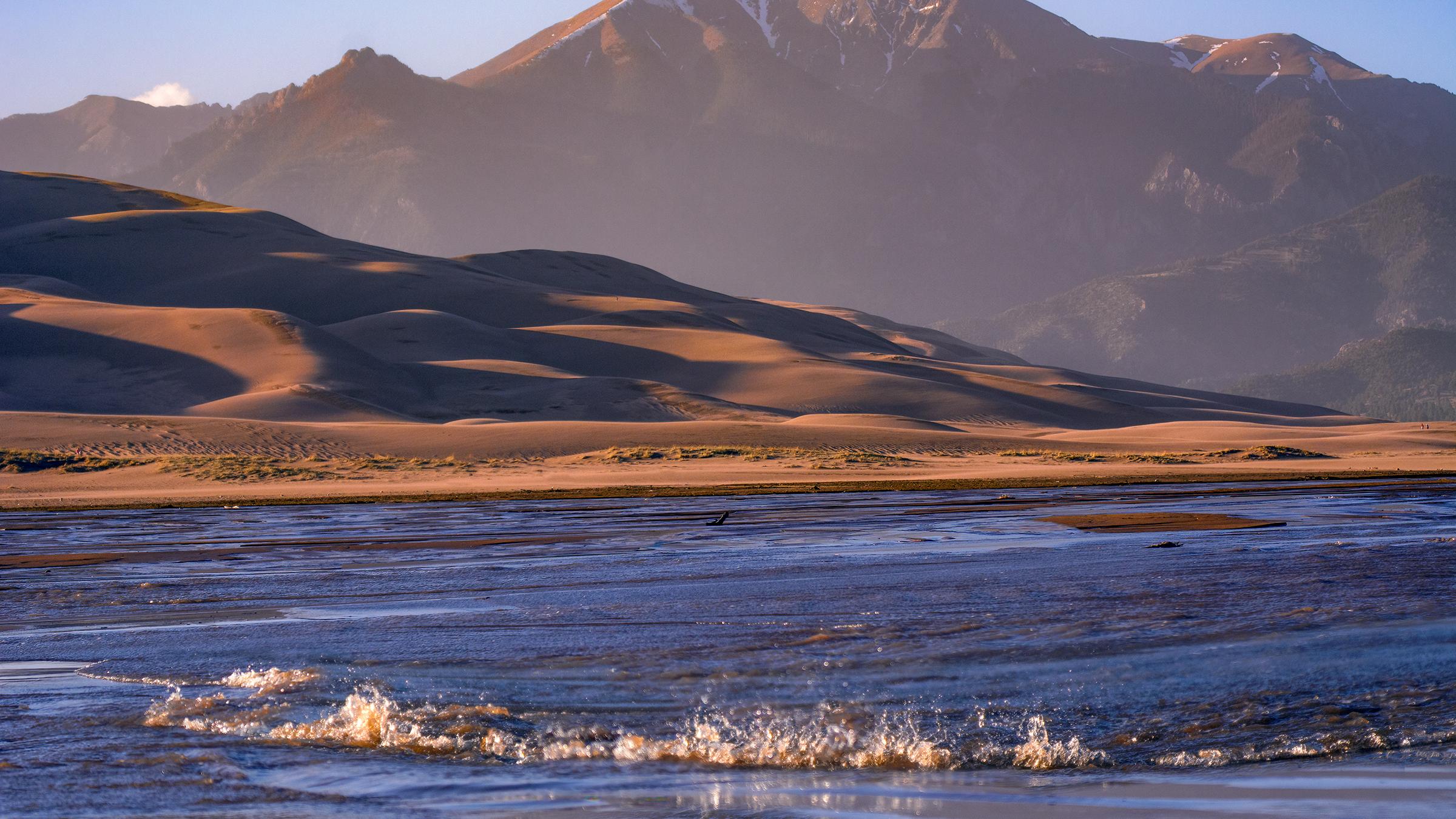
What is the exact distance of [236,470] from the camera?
141 feet

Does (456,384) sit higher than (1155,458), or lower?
higher

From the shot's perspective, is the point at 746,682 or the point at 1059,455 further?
the point at 1059,455

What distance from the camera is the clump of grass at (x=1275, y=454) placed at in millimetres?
54438

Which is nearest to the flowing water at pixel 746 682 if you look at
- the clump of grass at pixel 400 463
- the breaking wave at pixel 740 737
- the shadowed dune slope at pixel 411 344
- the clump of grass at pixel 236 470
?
the breaking wave at pixel 740 737

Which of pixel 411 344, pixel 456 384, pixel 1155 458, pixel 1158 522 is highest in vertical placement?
pixel 411 344

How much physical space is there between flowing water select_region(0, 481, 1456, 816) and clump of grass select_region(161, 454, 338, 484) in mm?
21821

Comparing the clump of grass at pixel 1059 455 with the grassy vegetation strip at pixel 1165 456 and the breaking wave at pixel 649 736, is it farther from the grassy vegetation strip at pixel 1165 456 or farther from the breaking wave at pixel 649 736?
the breaking wave at pixel 649 736

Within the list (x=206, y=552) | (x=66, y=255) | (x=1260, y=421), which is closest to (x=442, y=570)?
(x=206, y=552)

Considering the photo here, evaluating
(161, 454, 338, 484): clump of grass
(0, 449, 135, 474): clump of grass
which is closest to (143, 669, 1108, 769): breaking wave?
(161, 454, 338, 484): clump of grass

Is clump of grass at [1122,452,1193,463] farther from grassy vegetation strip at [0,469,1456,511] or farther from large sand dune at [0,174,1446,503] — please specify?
grassy vegetation strip at [0,469,1456,511]

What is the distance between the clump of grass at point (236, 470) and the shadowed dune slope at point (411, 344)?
19.8 meters

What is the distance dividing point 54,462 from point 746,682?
39.2m

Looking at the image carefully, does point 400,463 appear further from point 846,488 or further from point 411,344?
point 411,344

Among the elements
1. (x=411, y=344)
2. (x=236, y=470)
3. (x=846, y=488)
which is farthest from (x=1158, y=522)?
(x=411, y=344)
